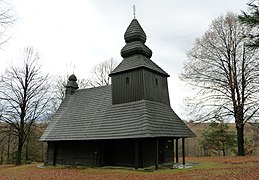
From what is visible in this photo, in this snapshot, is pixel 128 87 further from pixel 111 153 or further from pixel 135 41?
pixel 111 153

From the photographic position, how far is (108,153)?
57.0 feet

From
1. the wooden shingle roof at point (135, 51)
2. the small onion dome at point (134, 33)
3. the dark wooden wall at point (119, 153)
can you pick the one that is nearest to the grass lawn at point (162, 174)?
the dark wooden wall at point (119, 153)

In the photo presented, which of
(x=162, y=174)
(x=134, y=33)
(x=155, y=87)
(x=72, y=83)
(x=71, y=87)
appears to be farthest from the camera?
(x=72, y=83)

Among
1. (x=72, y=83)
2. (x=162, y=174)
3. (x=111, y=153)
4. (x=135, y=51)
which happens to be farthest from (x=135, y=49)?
(x=162, y=174)

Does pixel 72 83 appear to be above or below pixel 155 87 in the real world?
above

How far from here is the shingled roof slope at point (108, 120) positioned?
1514cm

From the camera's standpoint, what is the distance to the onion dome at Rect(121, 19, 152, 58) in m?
18.3

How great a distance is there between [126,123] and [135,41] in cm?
670

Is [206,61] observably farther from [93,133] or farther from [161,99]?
[93,133]

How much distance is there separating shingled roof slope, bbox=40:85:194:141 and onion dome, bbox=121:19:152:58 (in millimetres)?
3736

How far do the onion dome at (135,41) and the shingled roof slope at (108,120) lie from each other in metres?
3.74

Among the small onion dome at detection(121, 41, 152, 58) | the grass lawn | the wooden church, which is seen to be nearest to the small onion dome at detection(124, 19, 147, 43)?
the wooden church

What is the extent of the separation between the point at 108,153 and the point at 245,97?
12.2m

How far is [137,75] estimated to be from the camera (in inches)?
673
